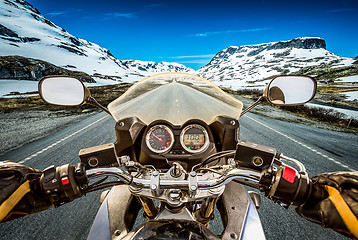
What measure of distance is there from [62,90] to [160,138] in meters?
1.07

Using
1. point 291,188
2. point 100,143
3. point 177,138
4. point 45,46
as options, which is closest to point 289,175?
point 291,188

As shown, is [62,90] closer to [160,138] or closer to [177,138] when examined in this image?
[160,138]

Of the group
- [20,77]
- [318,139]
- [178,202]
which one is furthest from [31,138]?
[20,77]

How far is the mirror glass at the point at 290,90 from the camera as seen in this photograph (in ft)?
5.10

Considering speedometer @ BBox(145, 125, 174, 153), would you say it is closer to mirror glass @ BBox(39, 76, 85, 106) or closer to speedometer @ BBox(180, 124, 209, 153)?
speedometer @ BBox(180, 124, 209, 153)

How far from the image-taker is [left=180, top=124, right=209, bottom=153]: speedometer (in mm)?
1854

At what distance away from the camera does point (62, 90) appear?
1.61m

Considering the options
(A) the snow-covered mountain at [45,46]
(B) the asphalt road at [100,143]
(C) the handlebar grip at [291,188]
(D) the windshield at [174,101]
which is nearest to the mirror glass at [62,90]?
(D) the windshield at [174,101]

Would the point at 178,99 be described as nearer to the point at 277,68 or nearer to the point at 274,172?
the point at 274,172

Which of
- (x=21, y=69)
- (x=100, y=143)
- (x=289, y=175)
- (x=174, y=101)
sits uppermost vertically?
(x=21, y=69)

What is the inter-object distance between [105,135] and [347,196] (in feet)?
19.8

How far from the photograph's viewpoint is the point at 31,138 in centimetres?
583

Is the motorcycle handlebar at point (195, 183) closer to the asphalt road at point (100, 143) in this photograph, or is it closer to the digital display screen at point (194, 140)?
the digital display screen at point (194, 140)

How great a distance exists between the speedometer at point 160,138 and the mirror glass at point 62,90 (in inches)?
29.7
